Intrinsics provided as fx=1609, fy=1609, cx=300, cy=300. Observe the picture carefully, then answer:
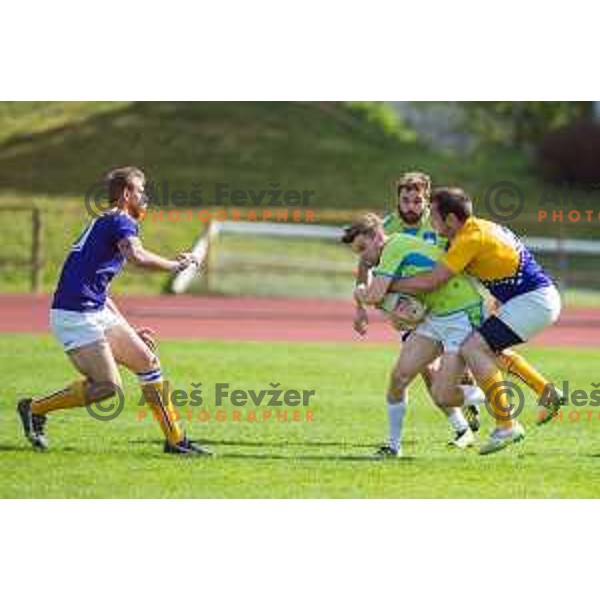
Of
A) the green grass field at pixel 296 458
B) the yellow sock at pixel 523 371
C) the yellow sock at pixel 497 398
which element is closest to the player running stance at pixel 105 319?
the green grass field at pixel 296 458

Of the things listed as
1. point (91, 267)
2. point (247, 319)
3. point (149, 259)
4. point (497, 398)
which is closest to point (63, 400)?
point (91, 267)

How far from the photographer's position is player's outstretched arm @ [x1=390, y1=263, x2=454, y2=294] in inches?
364

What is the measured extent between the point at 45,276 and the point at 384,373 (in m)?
10.9

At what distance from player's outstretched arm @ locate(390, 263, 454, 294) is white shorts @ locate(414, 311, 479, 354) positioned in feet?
0.85

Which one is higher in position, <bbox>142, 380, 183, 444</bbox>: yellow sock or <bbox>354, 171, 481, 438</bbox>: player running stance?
<bbox>354, 171, 481, 438</bbox>: player running stance

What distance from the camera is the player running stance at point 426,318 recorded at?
9375 millimetres

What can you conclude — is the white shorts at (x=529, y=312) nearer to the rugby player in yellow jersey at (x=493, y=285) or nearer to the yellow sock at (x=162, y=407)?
the rugby player in yellow jersey at (x=493, y=285)

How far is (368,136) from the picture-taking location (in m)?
34.6

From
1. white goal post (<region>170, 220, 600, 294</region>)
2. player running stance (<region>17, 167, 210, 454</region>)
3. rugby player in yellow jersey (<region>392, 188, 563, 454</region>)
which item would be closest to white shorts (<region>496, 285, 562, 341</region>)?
rugby player in yellow jersey (<region>392, 188, 563, 454</region>)

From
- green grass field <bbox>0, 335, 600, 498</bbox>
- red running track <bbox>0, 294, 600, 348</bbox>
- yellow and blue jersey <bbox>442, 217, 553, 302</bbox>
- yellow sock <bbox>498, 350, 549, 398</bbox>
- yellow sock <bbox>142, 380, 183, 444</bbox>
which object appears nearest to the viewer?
green grass field <bbox>0, 335, 600, 498</bbox>

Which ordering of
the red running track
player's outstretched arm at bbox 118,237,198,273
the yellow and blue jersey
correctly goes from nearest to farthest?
player's outstretched arm at bbox 118,237,198,273
the yellow and blue jersey
the red running track

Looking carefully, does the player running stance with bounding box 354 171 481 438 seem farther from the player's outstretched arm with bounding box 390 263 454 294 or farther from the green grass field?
the green grass field

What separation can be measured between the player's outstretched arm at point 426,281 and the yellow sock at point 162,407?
148 centimetres
